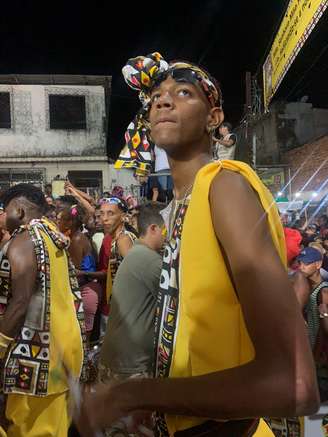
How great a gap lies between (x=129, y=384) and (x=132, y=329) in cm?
220

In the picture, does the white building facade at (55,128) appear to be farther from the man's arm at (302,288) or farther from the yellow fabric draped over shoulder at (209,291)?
the yellow fabric draped over shoulder at (209,291)

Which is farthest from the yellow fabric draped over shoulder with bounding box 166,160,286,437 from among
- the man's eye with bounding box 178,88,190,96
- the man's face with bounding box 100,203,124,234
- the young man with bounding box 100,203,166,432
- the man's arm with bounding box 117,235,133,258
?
the man's face with bounding box 100,203,124,234

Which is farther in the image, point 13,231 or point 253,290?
point 13,231

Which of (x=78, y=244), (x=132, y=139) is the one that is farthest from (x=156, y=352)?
(x=78, y=244)

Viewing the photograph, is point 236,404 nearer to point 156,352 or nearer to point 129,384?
point 129,384

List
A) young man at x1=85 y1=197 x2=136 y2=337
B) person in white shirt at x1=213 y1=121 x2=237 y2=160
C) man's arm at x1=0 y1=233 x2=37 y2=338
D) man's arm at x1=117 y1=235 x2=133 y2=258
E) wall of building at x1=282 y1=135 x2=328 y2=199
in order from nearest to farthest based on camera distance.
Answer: person in white shirt at x1=213 y1=121 x2=237 y2=160, man's arm at x1=0 y1=233 x2=37 y2=338, man's arm at x1=117 y1=235 x2=133 y2=258, young man at x1=85 y1=197 x2=136 y2=337, wall of building at x1=282 y1=135 x2=328 y2=199

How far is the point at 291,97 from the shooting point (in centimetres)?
2477

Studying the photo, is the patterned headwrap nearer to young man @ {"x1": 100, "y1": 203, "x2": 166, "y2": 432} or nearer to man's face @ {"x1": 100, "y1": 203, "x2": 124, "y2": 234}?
young man @ {"x1": 100, "y1": 203, "x2": 166, "y2": 432}

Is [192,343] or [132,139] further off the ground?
[132,139]

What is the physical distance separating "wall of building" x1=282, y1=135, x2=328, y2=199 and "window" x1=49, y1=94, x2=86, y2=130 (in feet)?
38.6

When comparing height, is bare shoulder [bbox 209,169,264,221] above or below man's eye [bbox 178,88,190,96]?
below

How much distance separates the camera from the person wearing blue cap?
13.2 feet

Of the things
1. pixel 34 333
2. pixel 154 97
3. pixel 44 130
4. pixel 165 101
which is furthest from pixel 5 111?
pixel 165 101

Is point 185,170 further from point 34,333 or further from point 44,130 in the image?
point 44,130
